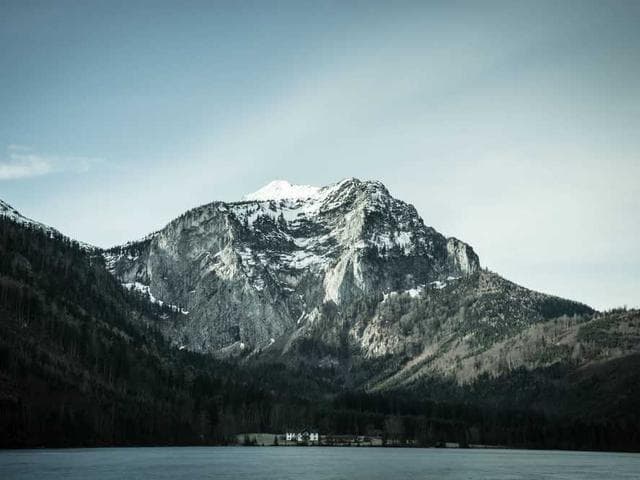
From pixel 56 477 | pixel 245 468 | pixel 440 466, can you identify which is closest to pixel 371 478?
pixel 245 468

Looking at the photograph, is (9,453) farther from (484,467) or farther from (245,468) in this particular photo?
(484,467)

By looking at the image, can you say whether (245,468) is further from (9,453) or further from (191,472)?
(9,453)

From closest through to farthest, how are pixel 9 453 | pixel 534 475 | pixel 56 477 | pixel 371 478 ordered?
pixel 56 477
pixel 371 478
pixel 534 475
pixel 9 453

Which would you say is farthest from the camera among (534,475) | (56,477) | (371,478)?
(534,475)

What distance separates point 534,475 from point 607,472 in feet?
70.5

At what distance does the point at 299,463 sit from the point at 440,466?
114 feet

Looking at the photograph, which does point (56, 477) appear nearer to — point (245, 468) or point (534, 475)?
point (245, 468)

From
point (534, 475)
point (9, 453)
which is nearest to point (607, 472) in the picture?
point (534, 475)

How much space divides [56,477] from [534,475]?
9662cm

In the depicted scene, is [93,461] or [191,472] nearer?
[191,472]

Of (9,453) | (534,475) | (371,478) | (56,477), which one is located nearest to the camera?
(56,477)

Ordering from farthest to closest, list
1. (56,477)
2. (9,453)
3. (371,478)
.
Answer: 1. (9,453)
2. (371,478)
3. (56,477)

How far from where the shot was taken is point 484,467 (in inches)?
7451

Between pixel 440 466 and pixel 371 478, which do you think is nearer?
pixel 371 478
